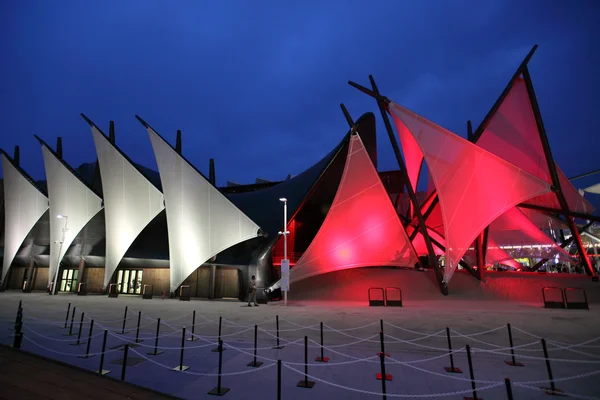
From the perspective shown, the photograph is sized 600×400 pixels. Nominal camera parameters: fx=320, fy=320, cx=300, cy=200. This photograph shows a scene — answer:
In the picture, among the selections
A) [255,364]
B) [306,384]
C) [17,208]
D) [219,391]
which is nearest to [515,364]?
[306,384]

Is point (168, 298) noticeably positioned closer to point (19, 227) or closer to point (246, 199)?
point (246, 199)

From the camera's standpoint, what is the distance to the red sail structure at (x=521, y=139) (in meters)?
20.2

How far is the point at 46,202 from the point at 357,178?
29.1 m

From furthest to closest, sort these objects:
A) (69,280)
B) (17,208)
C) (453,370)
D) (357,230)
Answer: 1. (17,208)
2. (69,280)
3. (357,230)
4. (453,370)

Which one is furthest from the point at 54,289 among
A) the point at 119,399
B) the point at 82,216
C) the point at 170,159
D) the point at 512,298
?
the point at 512,298

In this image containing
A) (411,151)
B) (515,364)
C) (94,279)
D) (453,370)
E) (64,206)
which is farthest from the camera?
(64,206)

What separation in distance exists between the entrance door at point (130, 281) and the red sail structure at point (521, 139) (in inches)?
1091

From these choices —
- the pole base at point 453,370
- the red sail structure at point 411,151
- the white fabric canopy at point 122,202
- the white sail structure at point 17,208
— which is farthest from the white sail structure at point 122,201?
the pole base at point 453,370

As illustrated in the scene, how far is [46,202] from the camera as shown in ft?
97.5

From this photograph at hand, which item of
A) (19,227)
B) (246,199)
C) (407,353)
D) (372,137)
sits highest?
(372,137)

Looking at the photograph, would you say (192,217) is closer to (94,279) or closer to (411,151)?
(94,279)

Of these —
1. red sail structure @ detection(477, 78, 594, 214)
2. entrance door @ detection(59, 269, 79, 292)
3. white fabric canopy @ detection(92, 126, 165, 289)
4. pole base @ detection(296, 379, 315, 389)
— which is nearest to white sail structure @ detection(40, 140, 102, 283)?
entrance door @ detection(59, 269, 79, 292)

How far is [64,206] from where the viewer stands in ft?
90.2

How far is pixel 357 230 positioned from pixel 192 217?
36.1 ft
